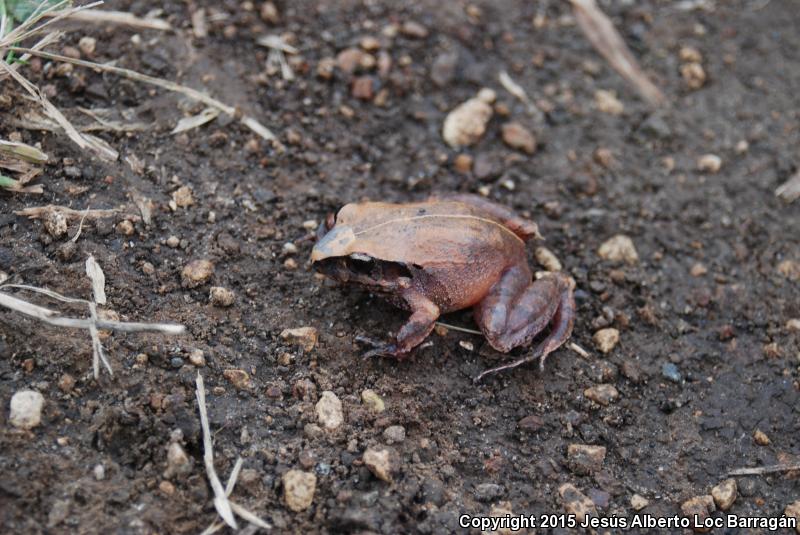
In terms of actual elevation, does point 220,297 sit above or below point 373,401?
above

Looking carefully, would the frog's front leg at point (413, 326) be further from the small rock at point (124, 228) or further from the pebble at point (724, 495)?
the pebble at point (724, 495)

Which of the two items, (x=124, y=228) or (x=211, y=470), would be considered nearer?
(x=211, y=470)

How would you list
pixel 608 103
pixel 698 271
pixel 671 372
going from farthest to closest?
pixel 608 103, pixel 698 271, pixel 671 372

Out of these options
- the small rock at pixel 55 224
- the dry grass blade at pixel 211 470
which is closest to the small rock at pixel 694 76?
the dry grass blade at pixel 211 470

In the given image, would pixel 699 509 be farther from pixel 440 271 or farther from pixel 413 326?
pixel 440 271

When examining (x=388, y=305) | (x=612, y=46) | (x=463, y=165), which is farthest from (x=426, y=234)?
(x=612, y=46)

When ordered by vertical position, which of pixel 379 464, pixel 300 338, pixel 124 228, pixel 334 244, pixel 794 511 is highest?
pixel 124 228

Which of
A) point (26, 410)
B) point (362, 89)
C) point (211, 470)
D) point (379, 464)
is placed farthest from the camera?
point (362, 89)
